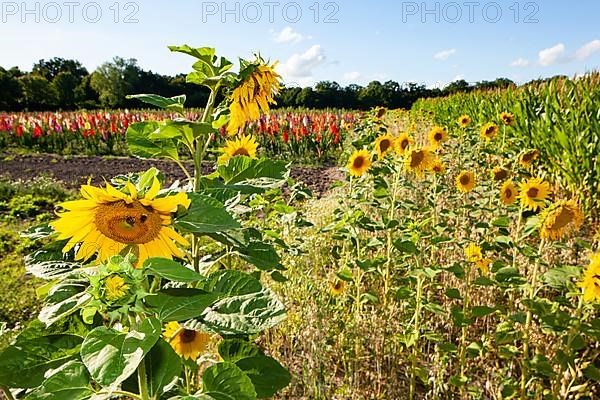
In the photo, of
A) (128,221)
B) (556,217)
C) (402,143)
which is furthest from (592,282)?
(128,221)

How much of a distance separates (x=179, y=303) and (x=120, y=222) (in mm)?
149

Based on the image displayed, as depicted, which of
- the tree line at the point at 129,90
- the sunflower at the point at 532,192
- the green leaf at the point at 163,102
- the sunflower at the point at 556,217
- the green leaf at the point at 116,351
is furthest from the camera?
the tree line at the point at 129,90

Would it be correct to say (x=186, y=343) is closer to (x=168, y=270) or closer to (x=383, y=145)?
(x=168, y=270)

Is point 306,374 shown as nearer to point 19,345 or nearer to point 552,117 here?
point 19,345

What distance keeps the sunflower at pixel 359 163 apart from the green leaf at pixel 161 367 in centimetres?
192

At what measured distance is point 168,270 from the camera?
22.4 inches

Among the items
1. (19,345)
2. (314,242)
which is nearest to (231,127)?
(19,345)

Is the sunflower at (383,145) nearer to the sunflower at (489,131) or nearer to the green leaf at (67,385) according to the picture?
the sunflower at (489,131)

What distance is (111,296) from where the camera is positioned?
0.56 metres

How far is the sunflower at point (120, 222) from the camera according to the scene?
64 centimetres

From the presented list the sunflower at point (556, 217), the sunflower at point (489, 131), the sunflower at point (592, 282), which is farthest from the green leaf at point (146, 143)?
the sunflower at point (489, 131)

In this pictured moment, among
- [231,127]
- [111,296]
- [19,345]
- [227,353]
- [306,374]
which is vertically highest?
[231,127]

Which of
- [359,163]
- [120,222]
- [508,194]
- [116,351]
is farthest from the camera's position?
[359,163]

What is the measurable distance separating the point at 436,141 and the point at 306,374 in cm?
188
